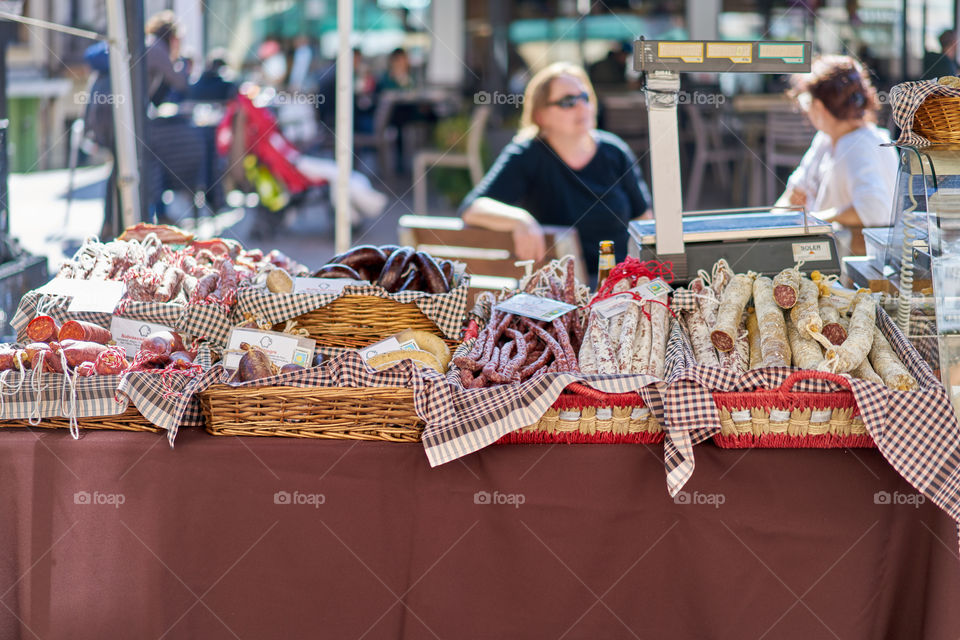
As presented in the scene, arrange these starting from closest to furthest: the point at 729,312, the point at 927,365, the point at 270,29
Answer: the point at 927,365
the point at 729,312
the point at 270,29

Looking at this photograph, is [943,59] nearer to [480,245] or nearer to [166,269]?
[480,245]

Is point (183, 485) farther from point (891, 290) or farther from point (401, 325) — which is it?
point (891, 290)

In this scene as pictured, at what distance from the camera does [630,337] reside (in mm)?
2279

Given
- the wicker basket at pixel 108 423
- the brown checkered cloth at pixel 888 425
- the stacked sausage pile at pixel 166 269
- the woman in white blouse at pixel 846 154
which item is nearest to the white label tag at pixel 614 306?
the brown checkered cloth at pixel 888 425

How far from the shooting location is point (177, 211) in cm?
857

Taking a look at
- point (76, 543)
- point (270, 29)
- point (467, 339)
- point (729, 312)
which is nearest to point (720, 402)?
point (729, 312)

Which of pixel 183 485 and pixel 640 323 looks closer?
pixel 183 485

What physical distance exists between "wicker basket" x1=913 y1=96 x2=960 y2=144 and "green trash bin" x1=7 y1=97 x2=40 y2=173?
9364mm

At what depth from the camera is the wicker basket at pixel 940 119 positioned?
221 centimetres

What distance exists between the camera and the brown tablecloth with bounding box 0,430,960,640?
2086 mm

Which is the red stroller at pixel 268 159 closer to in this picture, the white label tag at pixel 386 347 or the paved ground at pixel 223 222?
the paved ground at pixel 223 222

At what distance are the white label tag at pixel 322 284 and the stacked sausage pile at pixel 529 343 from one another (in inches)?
14.6

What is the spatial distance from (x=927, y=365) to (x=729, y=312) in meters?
0.46

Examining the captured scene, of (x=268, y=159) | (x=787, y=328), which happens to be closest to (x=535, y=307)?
(x=787, y=328)
